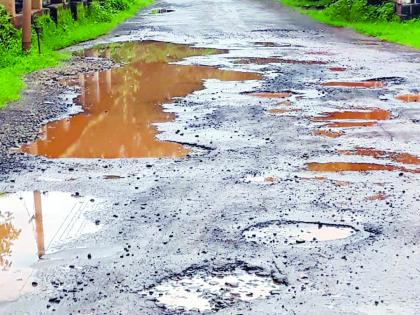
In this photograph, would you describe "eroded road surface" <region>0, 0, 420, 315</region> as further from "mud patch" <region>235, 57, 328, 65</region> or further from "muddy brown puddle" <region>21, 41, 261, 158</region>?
"mud patch" <region>235, 57, 328, 65</region>

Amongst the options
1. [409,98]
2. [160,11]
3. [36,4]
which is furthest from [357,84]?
[160,11]

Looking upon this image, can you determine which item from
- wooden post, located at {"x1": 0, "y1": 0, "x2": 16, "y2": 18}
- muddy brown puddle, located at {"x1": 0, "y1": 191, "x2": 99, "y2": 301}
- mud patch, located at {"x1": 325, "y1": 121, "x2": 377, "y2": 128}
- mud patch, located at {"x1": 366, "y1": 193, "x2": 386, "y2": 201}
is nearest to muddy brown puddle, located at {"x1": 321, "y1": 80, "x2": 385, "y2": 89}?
mud patch, located at {"x1": 325, "y1": 121, "x2": 377, "y2": 128}

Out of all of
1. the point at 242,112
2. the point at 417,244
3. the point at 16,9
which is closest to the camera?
the point at 417,244

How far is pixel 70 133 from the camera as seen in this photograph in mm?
11312

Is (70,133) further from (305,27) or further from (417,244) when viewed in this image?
(305,27)

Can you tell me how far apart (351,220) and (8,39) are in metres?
14.9

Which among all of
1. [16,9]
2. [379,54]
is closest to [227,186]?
[379,54]

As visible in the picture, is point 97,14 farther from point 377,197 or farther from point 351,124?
point 377,197

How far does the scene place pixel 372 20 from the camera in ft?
97.9

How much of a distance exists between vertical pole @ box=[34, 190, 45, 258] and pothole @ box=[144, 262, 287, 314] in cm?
134

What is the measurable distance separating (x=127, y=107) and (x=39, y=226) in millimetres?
6099

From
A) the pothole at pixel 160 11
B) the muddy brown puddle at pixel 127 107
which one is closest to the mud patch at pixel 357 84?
the muddy brown puddle at pixel 127 107

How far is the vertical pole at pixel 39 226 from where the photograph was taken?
267 inches

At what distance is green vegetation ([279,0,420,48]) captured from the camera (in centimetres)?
2461
